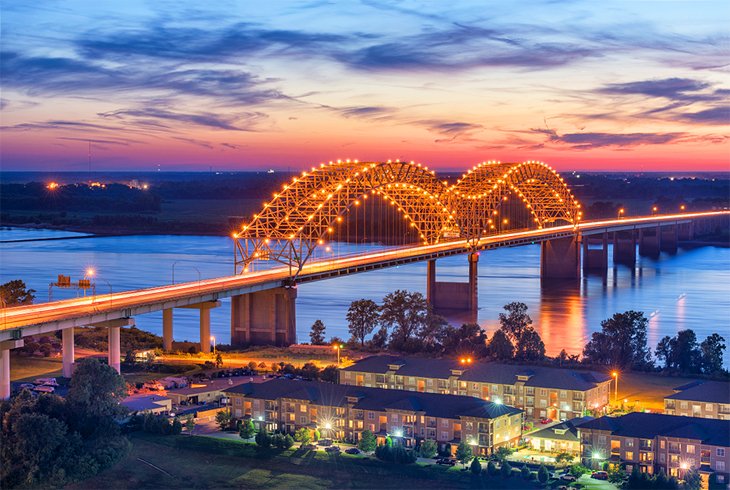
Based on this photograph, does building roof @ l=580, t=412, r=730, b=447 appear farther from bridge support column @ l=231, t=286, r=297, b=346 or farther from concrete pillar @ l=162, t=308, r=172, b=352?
bridge support column @ l=231, t=286, r=297, b=346


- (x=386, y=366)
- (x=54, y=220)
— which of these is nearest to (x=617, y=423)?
(x=386, y=366)

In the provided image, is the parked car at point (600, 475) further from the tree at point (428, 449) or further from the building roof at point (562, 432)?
the tree at point (428, 449)

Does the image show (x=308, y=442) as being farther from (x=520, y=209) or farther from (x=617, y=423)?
(x=520, y=209)

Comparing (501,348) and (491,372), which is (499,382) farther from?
(501,348)

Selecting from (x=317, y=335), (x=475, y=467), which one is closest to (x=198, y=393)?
(x=475, y=467)

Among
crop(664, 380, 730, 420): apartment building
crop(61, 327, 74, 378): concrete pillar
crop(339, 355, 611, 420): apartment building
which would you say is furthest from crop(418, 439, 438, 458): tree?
crop(61, 327, 74, 378): concrete pillar
